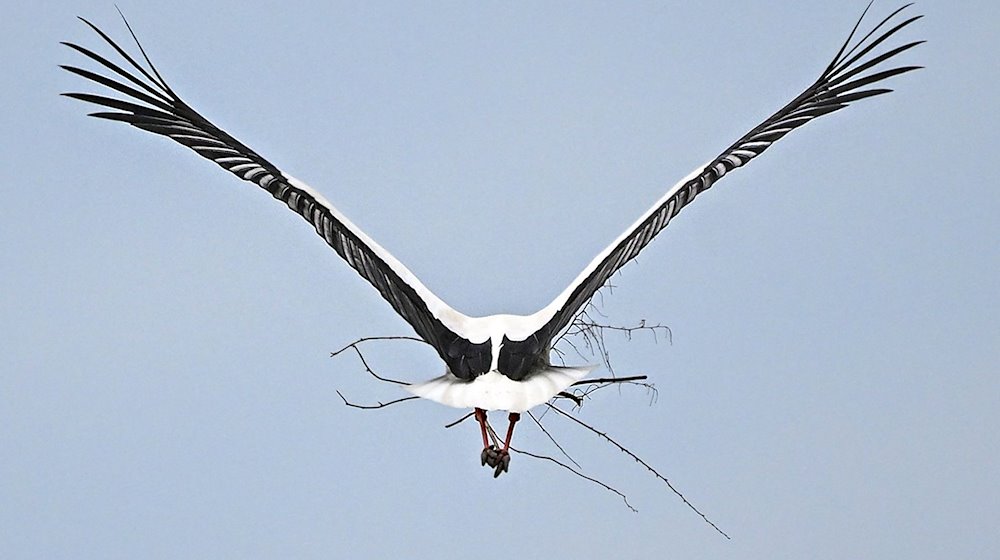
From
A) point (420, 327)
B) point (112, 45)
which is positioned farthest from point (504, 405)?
point (112, 45)

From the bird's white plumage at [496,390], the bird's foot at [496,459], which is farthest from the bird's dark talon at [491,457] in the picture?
the bird's white plumage at [496,390]

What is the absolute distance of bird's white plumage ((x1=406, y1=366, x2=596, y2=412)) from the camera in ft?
17.9

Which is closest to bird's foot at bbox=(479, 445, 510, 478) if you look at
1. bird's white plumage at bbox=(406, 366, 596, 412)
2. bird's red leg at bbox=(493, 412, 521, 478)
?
bird's red leg at bbox=(493, 412, 521, 478)

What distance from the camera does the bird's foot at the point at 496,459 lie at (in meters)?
5.66

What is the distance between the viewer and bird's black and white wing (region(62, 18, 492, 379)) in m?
5.76

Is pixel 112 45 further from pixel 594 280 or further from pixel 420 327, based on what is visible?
pixel 594 280

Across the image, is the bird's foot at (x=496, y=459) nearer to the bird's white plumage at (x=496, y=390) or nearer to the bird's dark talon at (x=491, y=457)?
the bird's dark talon at (x=491, y=457)

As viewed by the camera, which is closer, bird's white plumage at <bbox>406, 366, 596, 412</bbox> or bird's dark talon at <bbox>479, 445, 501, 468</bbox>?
bird's white plumage at <bbox>406, 366, 596, 412</bbox>

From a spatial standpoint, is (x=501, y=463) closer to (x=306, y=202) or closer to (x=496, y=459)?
(x=496, y=459)

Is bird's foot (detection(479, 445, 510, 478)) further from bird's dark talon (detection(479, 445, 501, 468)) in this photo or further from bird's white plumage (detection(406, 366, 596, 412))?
bird's white plumage (detection(406, 366, 596, 412))

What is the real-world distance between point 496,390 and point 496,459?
30 centimetres

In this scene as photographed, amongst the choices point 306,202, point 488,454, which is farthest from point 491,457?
point 306,202

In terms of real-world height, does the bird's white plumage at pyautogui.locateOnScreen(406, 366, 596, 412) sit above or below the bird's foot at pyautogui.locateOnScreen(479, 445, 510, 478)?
above

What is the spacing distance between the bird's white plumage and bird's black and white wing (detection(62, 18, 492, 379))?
0.22 ft
